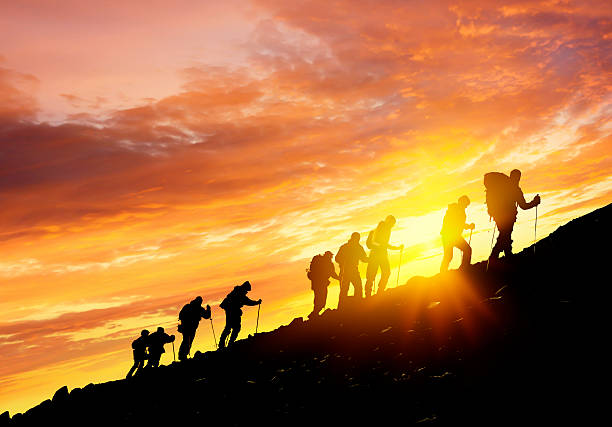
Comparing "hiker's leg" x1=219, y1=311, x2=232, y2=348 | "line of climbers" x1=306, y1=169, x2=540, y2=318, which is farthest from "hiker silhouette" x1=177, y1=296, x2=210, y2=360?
"line of climbers" x1=306, y1=169, x2=540, y2=318

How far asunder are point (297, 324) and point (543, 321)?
14644 millimetres

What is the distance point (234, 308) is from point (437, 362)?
1526 cm

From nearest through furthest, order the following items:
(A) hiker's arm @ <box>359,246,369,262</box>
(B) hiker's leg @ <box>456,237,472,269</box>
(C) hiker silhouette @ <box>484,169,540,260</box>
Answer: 1. (C) hiker silhouette @ <box>484,169,540,260</box>
2. (B) hiker's leg @ <box>456,237,472,269</box>
3. (A) hiker's arm @ <box>359,246,369,262</box>

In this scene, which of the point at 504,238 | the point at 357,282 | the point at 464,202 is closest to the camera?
the point at 504,238

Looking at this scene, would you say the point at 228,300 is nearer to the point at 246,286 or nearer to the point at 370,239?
the point at 246,286

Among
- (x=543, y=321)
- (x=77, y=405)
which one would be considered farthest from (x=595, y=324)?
(x=77, y=405)

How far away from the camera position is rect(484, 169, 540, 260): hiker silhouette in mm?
16344

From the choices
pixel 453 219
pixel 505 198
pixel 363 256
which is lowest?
pixel 505 198

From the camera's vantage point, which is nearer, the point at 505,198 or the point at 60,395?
the point at 505,198

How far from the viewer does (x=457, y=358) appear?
10.9 metres

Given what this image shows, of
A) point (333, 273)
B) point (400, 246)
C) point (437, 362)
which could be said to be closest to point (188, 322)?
point (333, 273)

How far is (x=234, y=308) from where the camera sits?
25094 mm

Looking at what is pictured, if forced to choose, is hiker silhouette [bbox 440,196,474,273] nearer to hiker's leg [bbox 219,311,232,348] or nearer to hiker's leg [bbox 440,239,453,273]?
hiker's leg [bbox 440,239,453,273]

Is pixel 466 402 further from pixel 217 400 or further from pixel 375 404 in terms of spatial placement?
pixel 217 400
